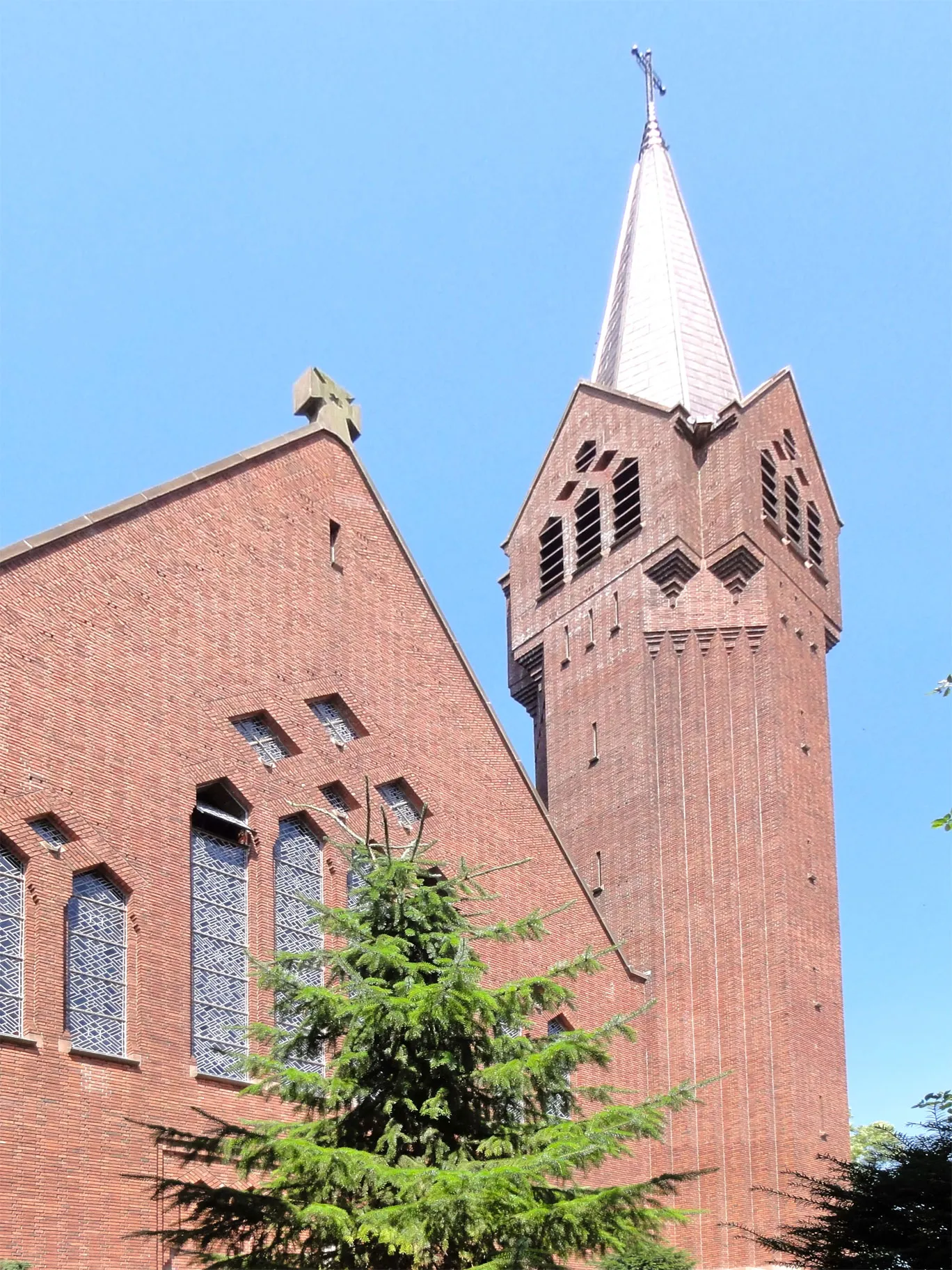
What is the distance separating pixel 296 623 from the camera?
22.3 m

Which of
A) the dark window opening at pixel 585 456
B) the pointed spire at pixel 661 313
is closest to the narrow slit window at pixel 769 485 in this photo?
the pointed spire at pixel 661 313

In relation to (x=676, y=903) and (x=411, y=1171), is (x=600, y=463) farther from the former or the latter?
(x=411, y=1171)

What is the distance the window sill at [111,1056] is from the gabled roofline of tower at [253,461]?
515 centimetres

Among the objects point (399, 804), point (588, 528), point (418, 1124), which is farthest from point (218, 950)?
point (588, 528)

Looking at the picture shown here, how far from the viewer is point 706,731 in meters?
30.0

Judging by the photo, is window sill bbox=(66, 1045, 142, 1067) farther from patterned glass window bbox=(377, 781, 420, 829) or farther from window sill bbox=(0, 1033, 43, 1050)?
patterned glass window bbox=(377, 781, 420, 829)

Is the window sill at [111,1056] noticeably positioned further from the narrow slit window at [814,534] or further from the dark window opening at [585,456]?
the narrow slit window at [814,534]

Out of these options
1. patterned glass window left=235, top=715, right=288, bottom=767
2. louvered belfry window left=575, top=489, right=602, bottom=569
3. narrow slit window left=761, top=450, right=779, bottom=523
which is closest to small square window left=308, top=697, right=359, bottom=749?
patterned glass window left=235, top=715, right=288, bottom=767

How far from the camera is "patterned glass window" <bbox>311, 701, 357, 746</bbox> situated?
22188 millimetres

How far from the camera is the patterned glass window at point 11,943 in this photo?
16.6 metres

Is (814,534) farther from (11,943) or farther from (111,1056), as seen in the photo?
(11,943)

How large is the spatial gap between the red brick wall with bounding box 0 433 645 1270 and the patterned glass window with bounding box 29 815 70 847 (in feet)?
0.41

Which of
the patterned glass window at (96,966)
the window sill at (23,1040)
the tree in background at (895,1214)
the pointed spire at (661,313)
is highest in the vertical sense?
the pointed spire at (661,313)

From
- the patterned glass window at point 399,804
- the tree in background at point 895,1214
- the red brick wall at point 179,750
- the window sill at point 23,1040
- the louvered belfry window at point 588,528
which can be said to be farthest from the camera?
the louvered belfry window at point 588,528
